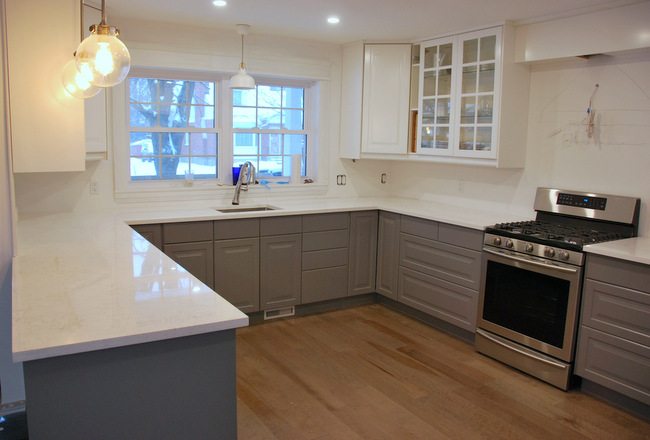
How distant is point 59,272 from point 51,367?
0.86 metres

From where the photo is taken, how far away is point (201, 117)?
465cm

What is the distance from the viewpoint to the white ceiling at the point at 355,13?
11.6ft

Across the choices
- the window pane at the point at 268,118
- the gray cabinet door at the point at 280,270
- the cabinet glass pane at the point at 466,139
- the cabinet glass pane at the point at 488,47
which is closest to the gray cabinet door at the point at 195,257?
the gray cabinet door at the point at 280,270

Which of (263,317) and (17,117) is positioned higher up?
(17,117)

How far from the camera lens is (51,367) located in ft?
5.13

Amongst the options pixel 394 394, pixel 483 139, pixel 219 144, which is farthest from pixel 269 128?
pixel 394 394

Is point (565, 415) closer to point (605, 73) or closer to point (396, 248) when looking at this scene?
point (396, 248)

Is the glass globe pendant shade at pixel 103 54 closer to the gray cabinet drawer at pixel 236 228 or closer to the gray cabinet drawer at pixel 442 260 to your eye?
the gray cabinet drawer at pixel 236 228

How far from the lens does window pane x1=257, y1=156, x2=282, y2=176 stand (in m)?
4.96

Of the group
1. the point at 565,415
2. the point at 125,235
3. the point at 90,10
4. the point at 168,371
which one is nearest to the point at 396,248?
the point at 565,415

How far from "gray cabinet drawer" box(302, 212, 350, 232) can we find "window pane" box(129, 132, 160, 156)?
1.33 m

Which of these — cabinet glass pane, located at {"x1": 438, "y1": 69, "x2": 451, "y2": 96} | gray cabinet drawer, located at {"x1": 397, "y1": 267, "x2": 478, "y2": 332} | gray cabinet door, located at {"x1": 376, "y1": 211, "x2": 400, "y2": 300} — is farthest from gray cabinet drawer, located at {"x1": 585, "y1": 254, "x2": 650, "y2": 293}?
cabinet glass pane, located at {"x1": 438, "y1": 69, "x2": 451, "y2": 96}

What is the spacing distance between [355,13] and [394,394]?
2.50 m

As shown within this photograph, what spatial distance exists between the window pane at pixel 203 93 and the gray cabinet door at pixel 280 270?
129 cm
